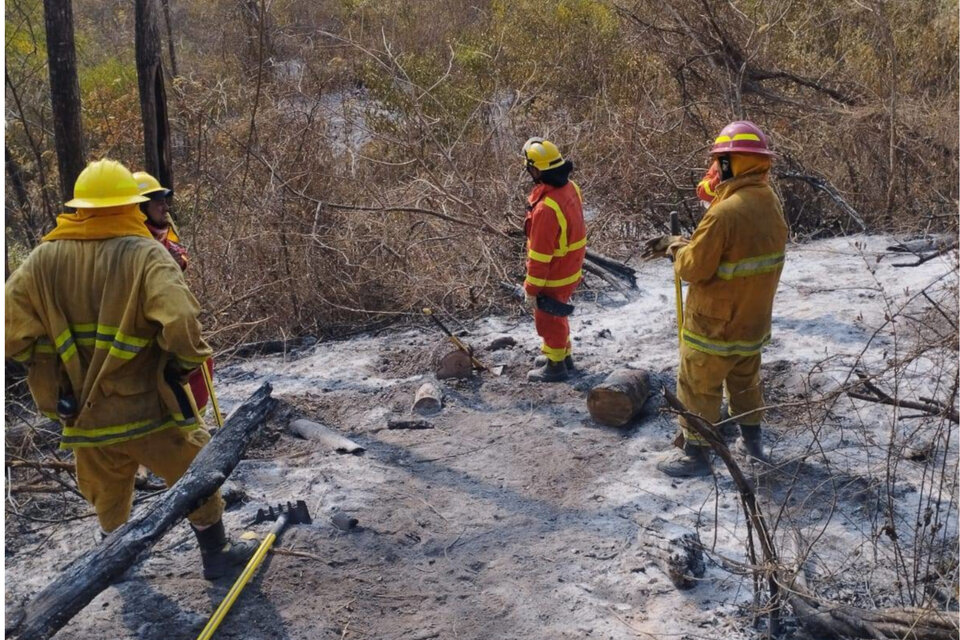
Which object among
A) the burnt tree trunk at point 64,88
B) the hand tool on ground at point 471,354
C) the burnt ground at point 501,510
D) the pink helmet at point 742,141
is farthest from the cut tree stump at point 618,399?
the burnt tree trunk at point 64,88

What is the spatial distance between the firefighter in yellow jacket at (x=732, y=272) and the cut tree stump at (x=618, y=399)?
29.7 inches

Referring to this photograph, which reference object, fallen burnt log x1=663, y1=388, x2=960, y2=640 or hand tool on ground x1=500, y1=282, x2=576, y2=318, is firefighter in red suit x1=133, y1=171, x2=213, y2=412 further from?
fallen burnt log x1=663, y1=388, x2=960, y2=640

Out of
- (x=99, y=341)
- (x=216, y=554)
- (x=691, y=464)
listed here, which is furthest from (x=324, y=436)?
(x=691, y=464)

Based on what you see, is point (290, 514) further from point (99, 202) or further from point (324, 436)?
point (99, 202)

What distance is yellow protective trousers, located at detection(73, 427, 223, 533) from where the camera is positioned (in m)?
4.07

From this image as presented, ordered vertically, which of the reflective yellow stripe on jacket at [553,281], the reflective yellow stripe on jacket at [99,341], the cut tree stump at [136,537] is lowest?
the cut tree stump at [136,537]

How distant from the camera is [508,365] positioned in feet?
23.6

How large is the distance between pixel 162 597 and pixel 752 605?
268 centimetres

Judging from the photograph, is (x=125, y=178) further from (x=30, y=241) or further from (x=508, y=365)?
(x=30, y=241)

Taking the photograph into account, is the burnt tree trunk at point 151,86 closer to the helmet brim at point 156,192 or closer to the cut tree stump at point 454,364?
the helmet brim at point 156,192

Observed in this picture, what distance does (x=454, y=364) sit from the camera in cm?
695

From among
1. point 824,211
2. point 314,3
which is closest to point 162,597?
point 824,211

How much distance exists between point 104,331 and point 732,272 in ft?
10.4

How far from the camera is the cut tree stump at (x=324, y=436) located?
580 cm
